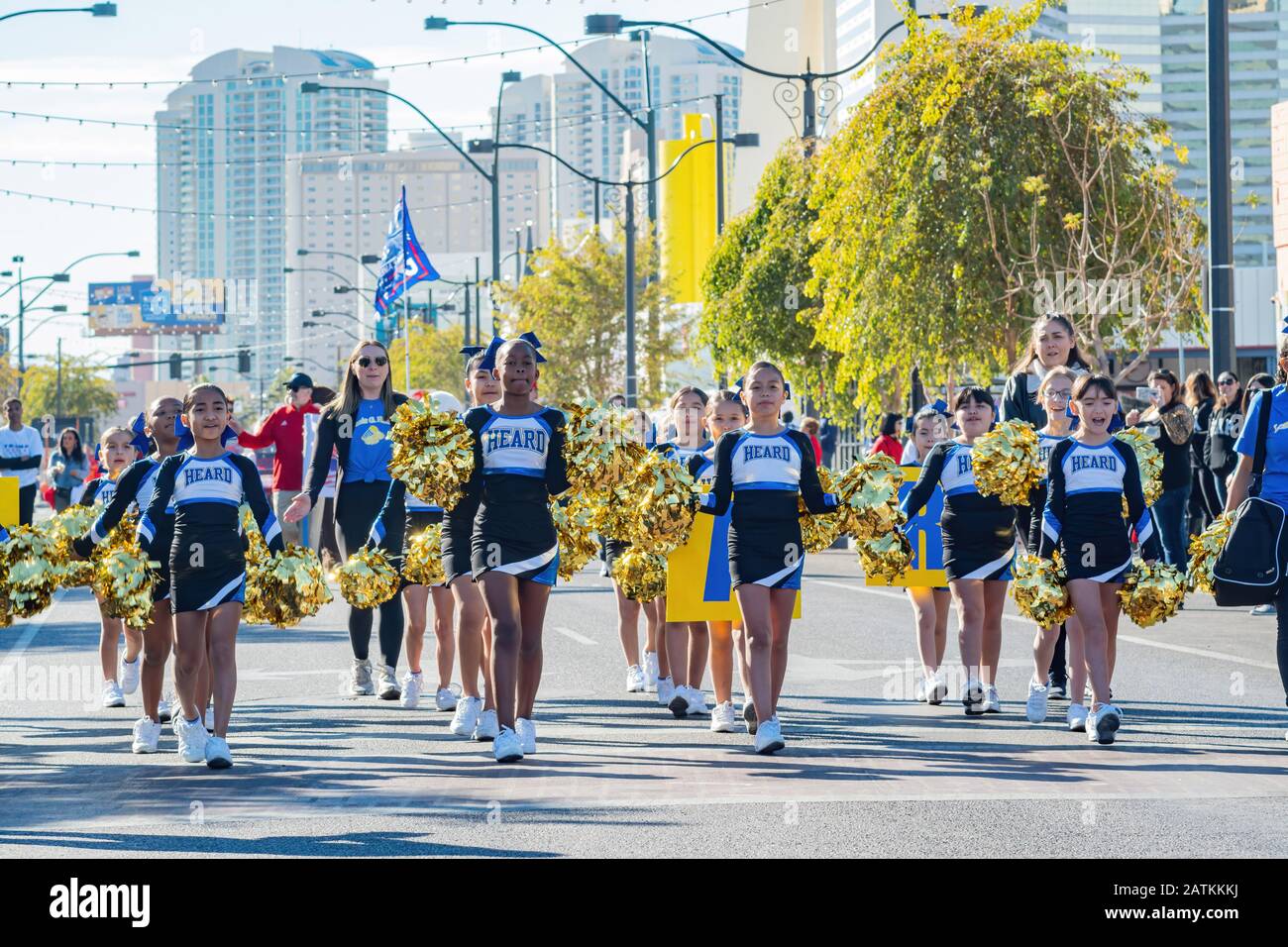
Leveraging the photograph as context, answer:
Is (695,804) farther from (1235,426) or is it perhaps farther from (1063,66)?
(1063,66)

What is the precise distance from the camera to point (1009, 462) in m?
10.5

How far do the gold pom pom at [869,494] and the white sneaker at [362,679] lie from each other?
141 inches

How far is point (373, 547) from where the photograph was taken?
11.6 m

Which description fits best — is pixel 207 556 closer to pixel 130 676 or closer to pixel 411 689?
pixel 411 689

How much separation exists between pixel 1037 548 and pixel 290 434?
5.82 m

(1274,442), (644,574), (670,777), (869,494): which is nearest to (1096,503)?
(1274,442)

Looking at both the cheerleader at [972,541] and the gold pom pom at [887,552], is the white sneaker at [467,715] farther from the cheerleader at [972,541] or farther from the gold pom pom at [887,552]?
the cheerleader at [972,541]

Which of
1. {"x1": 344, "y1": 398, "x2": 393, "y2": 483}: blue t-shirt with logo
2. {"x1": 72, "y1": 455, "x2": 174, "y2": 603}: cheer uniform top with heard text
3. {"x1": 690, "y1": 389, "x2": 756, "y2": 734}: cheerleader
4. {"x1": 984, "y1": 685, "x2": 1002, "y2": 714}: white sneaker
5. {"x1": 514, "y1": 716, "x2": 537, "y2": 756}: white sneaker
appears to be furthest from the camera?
{"x1": 344, "y1": 398, "x2": 393, "y2": 483}: blue t-shirt with logo

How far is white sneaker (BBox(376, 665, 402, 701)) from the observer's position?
491 inches

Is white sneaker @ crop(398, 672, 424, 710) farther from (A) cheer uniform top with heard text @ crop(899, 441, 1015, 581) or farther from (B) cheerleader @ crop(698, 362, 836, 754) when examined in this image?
(A) cheer uniform top with heard text @ crop(899, 441, 1015, 581)

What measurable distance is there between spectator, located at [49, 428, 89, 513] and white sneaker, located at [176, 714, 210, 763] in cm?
1793

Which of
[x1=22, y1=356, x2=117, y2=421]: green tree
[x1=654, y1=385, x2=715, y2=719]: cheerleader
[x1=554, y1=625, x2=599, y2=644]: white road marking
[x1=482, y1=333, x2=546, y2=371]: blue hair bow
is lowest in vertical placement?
[x1=554, y1=625, x2=599, y2=644]: white road marking

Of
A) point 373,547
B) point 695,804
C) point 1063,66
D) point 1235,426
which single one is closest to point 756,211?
point 1063,66

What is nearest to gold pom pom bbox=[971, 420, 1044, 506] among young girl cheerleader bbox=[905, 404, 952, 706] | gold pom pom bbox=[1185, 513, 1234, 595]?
gold pom pom bbox=[1185, 513, 1234, 595]
